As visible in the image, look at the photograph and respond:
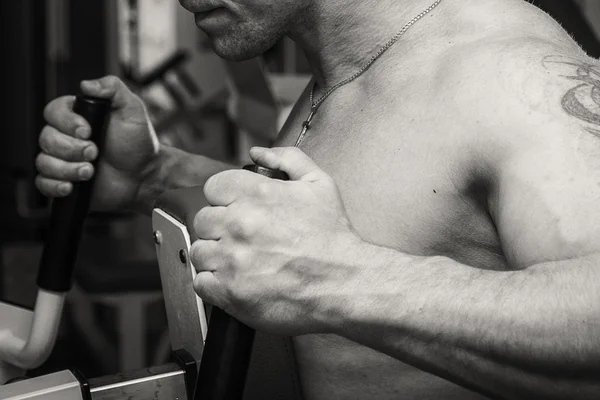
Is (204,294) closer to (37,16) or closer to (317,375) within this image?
(317,375)

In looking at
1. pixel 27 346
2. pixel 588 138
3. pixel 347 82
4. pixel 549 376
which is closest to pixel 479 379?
pixel 549 376

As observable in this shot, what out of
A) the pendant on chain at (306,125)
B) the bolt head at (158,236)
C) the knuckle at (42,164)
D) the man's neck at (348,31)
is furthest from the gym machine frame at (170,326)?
the man's neck at (348,31)

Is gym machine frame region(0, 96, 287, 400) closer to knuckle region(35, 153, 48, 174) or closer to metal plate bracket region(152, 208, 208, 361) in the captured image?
metal plate bracket region(152, 208, 208, 361)

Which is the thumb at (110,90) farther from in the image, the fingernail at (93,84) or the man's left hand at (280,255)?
the man's left hand at (280,255)

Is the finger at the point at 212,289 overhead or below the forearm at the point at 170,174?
overhead

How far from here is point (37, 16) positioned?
146 inches

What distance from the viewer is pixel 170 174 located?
5.53ft

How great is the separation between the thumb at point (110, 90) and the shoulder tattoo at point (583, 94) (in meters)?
0.85

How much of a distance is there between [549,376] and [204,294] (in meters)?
0.40

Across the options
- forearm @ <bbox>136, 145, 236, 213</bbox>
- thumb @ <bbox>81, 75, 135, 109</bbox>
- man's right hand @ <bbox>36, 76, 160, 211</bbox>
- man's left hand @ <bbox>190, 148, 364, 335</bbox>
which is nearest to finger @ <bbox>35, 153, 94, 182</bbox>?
man's right hand @ <bbox>36, 76, 160, 211</bbox>

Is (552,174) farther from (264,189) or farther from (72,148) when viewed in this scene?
(72,148)

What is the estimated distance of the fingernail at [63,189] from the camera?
1324mm

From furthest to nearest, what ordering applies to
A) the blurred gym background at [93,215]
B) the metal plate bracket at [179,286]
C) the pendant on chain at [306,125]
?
the blurred gym background at [93,215] < the pendant on chain at [306,125] < the metal plate bracket at [179,286]

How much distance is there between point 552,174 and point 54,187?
88cm
